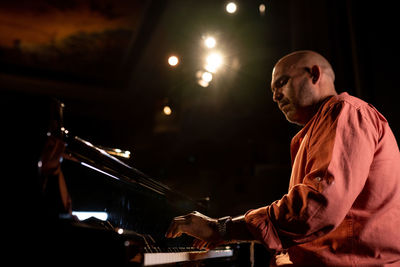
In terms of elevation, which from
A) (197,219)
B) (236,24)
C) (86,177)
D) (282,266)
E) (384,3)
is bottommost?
(282,266)

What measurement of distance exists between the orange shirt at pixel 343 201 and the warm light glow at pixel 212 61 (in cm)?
416

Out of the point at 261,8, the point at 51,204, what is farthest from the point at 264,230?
the point at 261,8

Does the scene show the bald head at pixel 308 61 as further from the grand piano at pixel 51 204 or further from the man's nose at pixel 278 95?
the grand piano at pixel 51 204

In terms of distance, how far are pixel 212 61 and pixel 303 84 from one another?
386cm

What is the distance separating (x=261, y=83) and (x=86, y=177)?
5813mm

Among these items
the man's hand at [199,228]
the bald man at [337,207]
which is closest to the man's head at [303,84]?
the bald man at [337,207]

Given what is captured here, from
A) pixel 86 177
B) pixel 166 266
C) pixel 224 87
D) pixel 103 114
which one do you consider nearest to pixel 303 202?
pixel 166 266

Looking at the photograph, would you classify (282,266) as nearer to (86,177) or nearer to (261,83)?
(86,177)

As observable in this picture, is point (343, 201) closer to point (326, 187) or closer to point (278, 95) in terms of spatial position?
point (326, 187)

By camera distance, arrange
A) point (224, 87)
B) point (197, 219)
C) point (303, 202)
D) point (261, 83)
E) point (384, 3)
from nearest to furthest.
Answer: point (303, 202) < point (197, 219) < point (384, 3) < point (261, 83) < point (224, 87)

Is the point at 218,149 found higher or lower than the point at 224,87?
lower

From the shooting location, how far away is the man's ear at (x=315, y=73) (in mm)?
1829

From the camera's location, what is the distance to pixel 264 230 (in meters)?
1.34

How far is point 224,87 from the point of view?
24.8 feet
